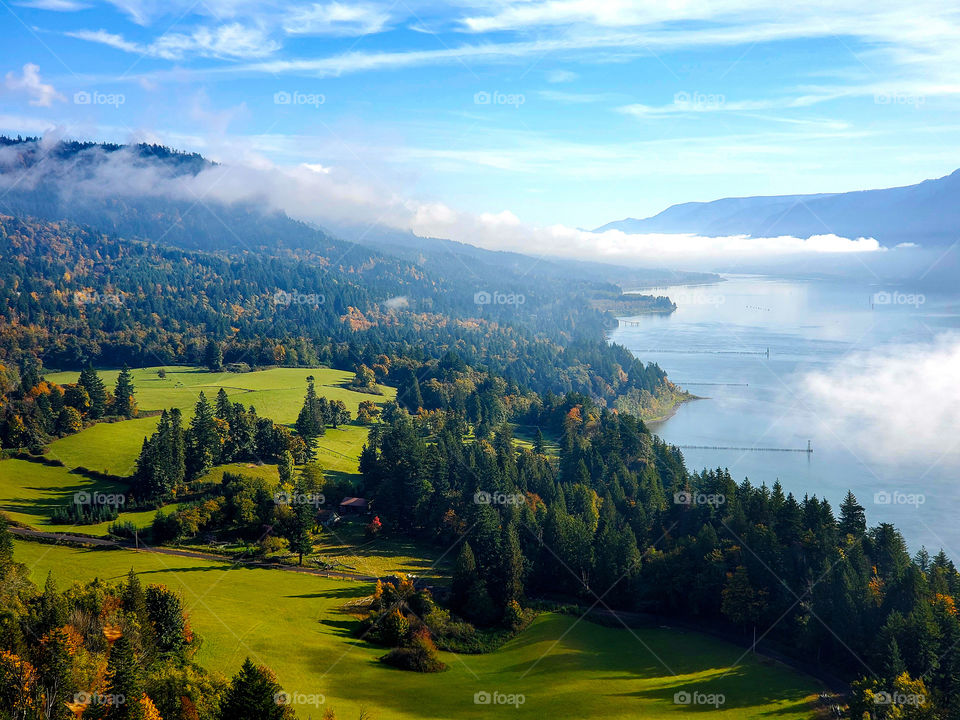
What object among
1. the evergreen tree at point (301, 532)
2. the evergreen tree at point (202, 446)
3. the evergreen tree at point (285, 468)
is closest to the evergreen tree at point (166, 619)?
the evergreen tree at point (301, 532)

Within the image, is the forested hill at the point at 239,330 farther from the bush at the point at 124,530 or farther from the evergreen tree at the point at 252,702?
the evergreen tree at the point at 252,702

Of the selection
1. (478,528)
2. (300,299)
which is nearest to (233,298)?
(300,299)

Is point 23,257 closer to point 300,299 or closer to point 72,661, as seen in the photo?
point 300,299

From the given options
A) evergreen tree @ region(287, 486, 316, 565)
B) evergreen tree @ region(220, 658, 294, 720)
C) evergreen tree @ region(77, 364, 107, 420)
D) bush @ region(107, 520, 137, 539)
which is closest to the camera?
evergreen tree @ region(220, 658, 294, 720)

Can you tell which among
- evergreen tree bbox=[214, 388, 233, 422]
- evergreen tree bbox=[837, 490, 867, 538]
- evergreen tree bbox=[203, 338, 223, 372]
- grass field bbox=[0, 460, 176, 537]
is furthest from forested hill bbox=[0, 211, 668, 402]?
evergreen tree bbox=[837, 490, 867, 538]

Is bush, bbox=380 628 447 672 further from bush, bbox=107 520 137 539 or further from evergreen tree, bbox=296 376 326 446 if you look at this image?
evergreen tree, bbox=296 376 326 446

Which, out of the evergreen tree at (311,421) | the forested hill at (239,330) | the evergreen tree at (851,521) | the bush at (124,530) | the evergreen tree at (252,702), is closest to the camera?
the evergreen tree at (252,702)
